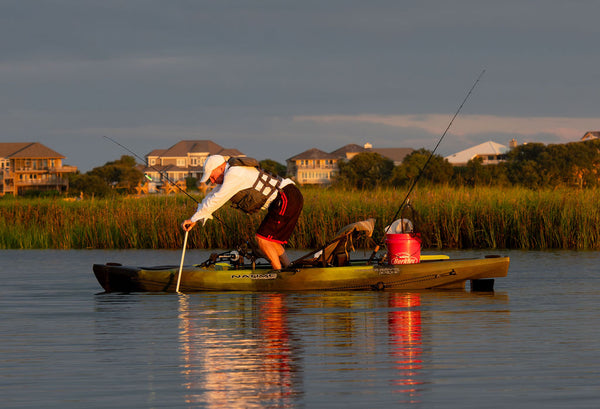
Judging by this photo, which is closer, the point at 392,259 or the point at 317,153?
the point at 392,259

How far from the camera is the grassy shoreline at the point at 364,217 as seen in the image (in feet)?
74.0

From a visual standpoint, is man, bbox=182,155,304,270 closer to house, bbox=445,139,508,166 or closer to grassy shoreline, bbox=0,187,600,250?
grassy shoreline, bbox=0,187,600,250

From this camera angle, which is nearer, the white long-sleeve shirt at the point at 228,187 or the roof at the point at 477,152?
the white long-sleeve shirt at the point at 228,187

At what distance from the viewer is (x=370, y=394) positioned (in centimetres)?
630

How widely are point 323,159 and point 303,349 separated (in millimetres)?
147955

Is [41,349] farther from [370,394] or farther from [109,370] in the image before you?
[370,394]

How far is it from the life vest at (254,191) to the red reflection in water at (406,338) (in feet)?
6.66

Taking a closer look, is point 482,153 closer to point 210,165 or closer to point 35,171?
point 35,171

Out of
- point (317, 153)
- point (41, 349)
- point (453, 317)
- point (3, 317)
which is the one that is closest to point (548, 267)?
point (453, 317)

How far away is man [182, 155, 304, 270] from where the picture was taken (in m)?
11.9

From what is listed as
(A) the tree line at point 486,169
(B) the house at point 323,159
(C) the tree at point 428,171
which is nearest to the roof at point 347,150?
(B) the house at point 323,159

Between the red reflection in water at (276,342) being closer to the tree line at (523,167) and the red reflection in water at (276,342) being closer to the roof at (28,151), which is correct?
the tree line at (523,167)

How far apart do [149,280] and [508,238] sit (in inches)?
477

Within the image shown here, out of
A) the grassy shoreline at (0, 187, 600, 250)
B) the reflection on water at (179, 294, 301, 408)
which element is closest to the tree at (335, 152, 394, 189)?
the grassy shoreline at (0, 187, 600, 250)
